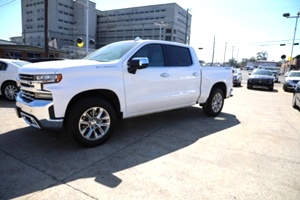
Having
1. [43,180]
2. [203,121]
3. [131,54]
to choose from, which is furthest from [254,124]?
[43,180]

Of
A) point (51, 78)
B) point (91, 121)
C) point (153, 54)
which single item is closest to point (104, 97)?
point (91, 121)

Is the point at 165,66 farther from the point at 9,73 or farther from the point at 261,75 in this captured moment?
the point at 261,75

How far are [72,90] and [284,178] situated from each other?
11.2ft

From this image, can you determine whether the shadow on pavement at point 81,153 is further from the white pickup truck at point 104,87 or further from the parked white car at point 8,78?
the parked white car at point 8,78

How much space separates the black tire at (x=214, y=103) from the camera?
6.64 metres

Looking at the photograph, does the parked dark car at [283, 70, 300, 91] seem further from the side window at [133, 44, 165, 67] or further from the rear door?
the side window at [133, 44, 165, 67]

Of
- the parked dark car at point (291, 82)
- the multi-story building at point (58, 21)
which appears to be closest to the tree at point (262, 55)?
the multi-story building at point (58, 21)

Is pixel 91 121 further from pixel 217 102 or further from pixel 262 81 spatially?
pixel 262 81

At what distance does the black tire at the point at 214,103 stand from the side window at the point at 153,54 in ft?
7.42

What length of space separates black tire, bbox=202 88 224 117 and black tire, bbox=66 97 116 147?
3.35 meters

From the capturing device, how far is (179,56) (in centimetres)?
557

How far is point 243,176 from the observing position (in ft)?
10.8

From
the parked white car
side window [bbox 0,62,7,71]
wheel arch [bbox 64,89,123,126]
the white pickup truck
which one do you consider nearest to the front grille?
the white pickup truck

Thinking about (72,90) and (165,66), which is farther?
(165,66)
